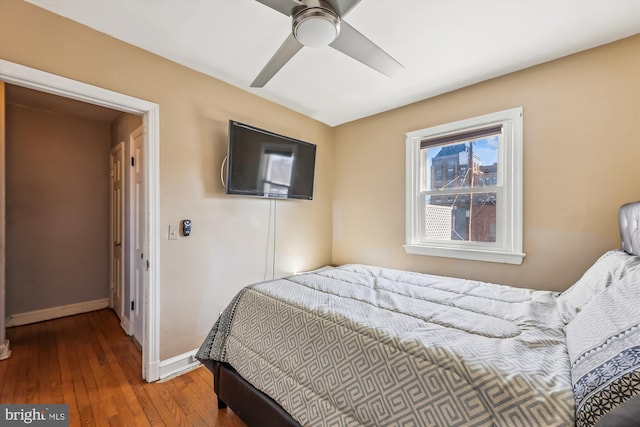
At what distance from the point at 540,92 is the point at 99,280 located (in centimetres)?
532

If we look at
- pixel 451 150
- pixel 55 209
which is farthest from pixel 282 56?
pixel 55 209

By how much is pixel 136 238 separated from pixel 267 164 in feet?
5.00

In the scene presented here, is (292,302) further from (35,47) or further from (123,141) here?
(123,141)

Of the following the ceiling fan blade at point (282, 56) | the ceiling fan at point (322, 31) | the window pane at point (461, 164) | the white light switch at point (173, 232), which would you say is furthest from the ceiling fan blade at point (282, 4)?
the window pane at point (461, 164)

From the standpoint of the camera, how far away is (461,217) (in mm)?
2613

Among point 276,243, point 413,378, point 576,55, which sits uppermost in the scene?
point 576,55

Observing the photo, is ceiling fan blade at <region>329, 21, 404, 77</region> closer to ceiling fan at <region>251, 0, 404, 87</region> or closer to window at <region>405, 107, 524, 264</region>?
ceiling fan at <region>251, 0, 404, 87</region>

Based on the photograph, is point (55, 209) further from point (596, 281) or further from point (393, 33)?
point (596, 281)

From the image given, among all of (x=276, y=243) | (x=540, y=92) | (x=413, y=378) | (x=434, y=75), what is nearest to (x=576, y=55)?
(x=540, y=92)

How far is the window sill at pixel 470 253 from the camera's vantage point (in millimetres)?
2234

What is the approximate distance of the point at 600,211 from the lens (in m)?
1.89

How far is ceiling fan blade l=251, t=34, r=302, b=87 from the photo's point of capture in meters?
1.55

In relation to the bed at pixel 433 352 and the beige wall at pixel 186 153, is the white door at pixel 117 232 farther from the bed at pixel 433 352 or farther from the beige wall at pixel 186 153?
the bed at pixel 433 352

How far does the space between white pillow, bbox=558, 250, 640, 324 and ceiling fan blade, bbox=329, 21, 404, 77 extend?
1668mm
